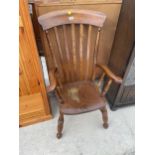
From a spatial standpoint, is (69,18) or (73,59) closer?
(69,18)

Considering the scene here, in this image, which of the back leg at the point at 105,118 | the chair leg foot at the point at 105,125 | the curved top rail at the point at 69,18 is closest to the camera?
the curved top rail at the point at 69,18

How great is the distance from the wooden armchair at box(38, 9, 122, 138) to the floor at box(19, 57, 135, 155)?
100mm

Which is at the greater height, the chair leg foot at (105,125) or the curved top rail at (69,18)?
the curved top rail at (69,18)

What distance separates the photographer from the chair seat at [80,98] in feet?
3.93

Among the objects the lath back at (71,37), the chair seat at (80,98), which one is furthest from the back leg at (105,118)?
the lath back at (71,37)

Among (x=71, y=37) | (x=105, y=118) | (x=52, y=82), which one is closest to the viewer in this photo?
(x=52, y=82)

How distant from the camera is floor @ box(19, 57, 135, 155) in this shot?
1.37 m

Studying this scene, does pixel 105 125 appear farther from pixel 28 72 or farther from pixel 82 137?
pixel 28 72

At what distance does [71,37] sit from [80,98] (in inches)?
20.8

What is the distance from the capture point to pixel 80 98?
131 centimetres

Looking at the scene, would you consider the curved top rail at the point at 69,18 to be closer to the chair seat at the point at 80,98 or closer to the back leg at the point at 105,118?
the chair seat at the point at 80,98

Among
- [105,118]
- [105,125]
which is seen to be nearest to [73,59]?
[105,118]
